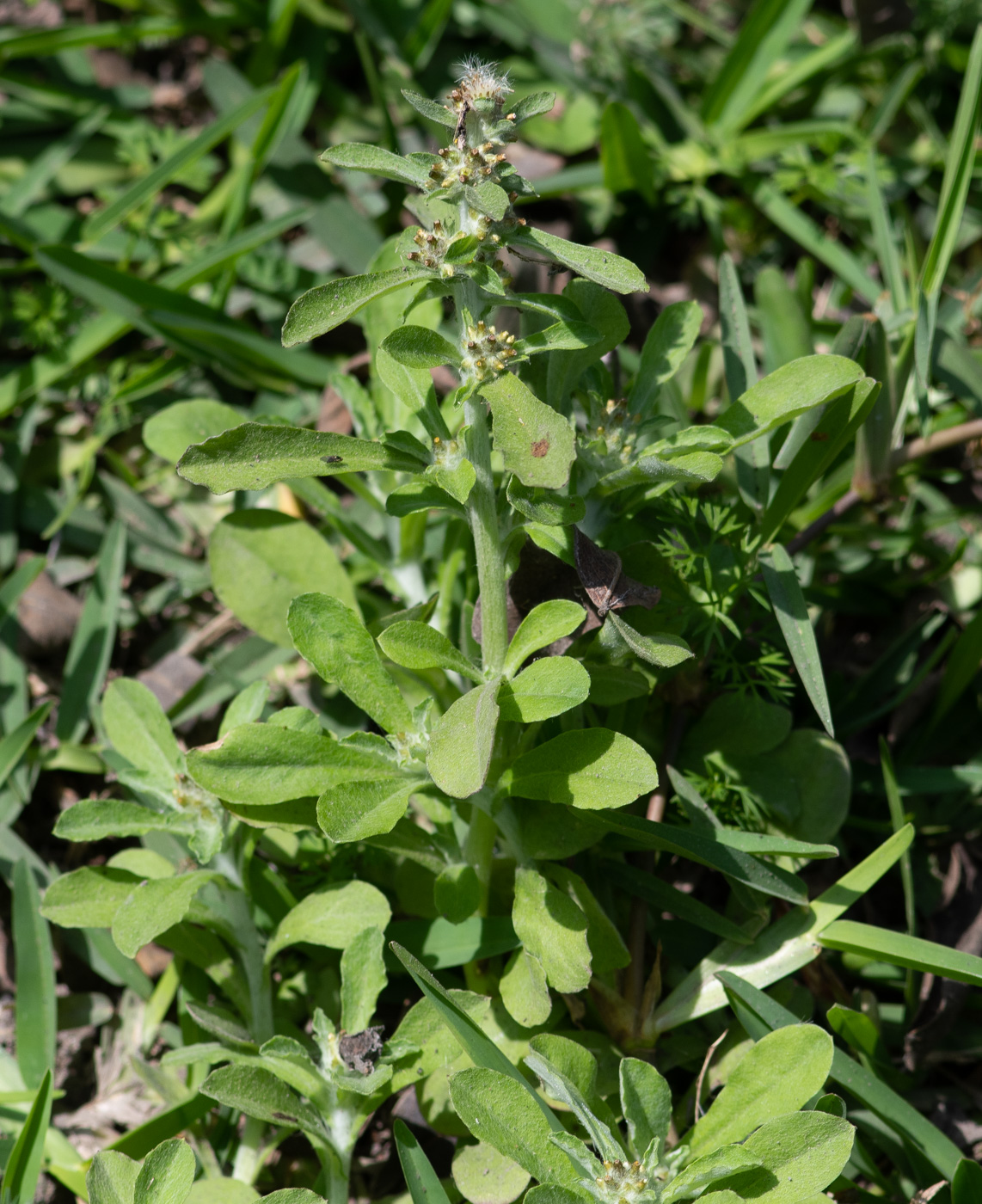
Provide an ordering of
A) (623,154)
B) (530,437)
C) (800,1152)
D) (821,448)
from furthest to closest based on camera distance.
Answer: (623,154)
(821,448)
(800,1152)
(530,437)

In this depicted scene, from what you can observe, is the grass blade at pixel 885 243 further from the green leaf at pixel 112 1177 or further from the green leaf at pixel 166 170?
the green leaf at pixel 112 1177

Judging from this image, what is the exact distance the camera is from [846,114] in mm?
3320

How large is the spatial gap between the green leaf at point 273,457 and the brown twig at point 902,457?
3.61ft

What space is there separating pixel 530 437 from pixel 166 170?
2084mm

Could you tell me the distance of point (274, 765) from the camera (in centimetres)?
175

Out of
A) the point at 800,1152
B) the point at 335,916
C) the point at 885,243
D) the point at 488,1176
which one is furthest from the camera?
the point at 885,243

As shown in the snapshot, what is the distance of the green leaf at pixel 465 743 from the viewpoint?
153 centimetres

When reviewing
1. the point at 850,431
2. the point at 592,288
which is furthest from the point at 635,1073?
the point at 592,288

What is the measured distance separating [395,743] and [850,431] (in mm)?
1061

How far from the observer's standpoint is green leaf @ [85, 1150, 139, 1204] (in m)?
1.72

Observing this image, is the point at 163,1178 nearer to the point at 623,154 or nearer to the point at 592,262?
the point at 592,262

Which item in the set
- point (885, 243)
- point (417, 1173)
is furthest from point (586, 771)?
point (885, 243)

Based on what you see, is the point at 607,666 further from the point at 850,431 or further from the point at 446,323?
the point at 446,323

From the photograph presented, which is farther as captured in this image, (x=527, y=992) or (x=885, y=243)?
(x=885, y=243)
